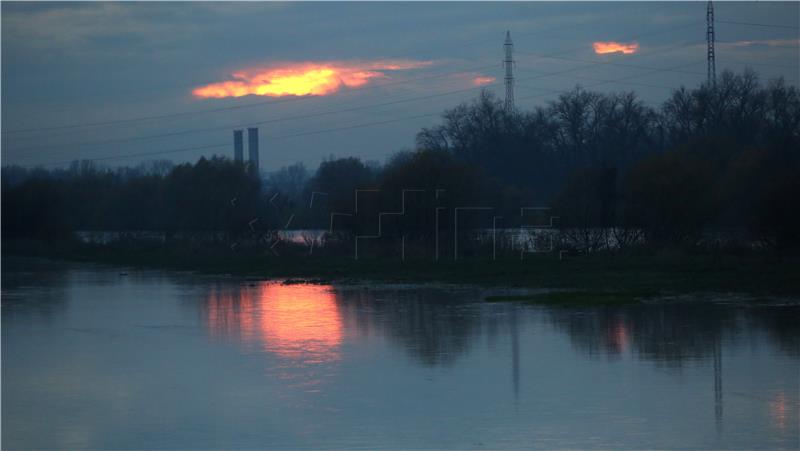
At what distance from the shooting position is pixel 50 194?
5538 cm

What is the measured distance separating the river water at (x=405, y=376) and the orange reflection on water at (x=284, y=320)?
0.07m

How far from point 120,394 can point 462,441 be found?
5.03 meters

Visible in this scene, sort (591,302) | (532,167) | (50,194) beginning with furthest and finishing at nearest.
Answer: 1. (532,167)
2. (50,194)
3. (591,302)

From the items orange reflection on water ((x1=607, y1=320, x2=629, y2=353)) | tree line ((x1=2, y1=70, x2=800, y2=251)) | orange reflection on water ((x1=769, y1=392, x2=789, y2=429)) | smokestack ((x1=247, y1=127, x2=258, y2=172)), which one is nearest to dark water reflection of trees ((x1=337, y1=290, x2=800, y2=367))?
orange reflection on water ((x1=607, y1=320, x2=629, y2=353))

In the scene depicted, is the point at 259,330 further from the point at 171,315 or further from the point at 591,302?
the point at 591,302

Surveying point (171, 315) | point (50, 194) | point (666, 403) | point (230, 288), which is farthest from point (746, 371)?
point (50, 194)

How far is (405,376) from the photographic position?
1302cm

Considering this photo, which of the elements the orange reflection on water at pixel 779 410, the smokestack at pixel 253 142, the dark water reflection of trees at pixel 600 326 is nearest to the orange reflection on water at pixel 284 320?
the dark water reflection of trees at pixel 600 326

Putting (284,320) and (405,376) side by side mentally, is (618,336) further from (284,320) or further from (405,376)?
(284,320)

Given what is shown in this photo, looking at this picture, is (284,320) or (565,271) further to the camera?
(565,271)

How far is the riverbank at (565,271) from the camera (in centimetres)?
2422

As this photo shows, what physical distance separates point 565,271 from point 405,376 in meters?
16.9

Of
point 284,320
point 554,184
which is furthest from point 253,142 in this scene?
point 284,320

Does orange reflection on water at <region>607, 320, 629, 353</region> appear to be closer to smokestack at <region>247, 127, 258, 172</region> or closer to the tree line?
the tree line
